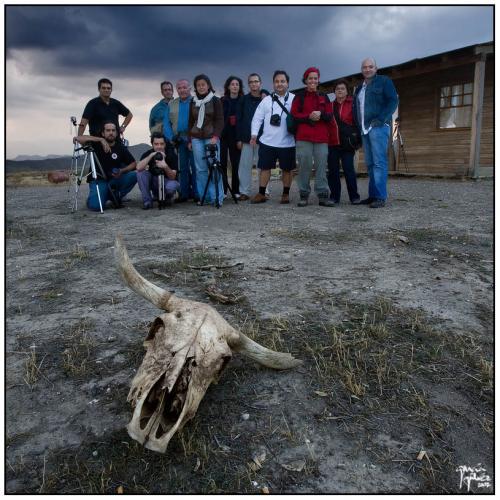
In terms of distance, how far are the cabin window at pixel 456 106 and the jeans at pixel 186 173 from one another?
991cm

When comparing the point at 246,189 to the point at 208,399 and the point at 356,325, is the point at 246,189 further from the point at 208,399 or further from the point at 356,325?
the point at 208,399

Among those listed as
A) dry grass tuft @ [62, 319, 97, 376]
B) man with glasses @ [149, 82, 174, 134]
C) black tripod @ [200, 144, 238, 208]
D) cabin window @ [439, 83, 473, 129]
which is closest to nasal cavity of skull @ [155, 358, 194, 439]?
dry grass tuft @ [62, 319, 97, 376]

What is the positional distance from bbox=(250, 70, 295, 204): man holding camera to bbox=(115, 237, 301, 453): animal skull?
6280mm

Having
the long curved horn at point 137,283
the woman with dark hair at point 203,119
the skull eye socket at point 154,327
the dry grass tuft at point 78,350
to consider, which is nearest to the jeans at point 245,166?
the woman with dark hair at point 203,119

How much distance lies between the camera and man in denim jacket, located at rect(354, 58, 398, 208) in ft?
24.7

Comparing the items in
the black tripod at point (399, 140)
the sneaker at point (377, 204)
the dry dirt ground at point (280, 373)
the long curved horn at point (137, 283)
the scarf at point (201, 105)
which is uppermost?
the black tripod at point (399, 140)

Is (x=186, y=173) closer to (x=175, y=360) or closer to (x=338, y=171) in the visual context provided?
(x=338, y=171)

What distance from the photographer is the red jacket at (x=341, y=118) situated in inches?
325

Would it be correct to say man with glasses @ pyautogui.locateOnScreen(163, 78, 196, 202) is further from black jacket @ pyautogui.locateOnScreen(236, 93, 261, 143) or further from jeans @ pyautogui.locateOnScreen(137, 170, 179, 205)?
black jacket @ pyautogui.locateOnScreen(236, 93, 261, 143)

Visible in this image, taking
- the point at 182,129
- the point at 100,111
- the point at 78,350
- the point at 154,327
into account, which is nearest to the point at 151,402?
the point at 154,327

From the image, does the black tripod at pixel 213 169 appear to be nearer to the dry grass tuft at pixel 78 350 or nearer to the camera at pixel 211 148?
the camera at pixel 211 148

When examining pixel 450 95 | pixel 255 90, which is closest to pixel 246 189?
pixel 255 90

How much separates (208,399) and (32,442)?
2.85 ft

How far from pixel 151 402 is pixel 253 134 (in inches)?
288
